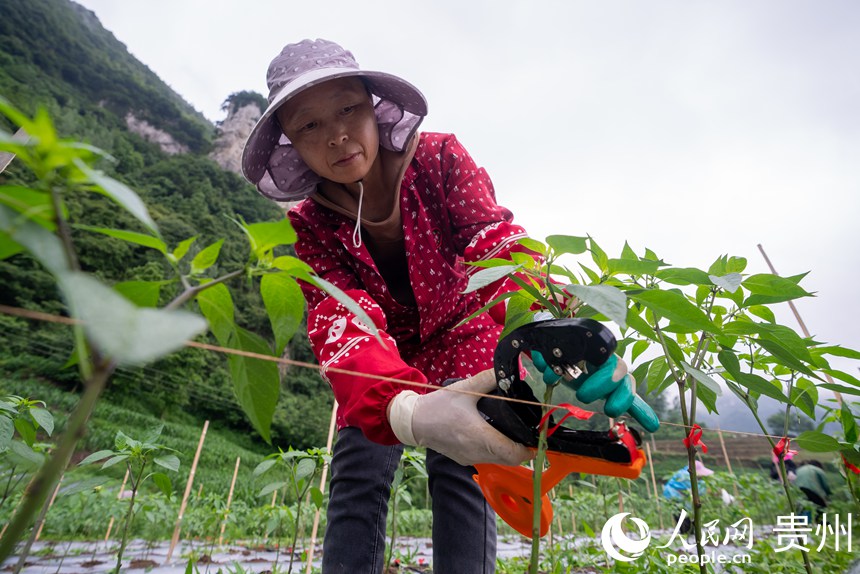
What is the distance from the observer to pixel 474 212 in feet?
3.77

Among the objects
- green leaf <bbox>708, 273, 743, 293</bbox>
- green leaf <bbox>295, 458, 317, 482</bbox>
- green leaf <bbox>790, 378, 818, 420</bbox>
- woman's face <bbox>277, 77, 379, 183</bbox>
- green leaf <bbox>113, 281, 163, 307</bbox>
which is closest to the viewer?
green leaf <bbox>113, 281, 163, 307</bbox>

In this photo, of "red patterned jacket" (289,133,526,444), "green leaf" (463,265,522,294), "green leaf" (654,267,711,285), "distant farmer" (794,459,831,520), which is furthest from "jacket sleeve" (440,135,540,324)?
"distant farmer" (794,459,831,520)

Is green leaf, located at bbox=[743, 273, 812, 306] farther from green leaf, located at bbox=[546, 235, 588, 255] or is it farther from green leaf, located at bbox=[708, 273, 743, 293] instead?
green leaf, located at bbox=[546, 235, 588, 255]

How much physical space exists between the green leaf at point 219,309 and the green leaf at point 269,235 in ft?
0.15

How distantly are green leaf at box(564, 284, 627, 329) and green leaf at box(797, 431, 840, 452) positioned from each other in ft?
2.56

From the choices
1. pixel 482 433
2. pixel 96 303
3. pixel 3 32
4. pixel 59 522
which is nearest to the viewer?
pixel 96 303

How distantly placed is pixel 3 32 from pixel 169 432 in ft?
94.1

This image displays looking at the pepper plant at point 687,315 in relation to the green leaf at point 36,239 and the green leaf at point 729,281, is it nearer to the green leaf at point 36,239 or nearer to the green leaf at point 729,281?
the green leaf at point 729,281

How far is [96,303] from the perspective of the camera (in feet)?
0.70

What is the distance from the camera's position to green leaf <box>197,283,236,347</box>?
1.27 ft

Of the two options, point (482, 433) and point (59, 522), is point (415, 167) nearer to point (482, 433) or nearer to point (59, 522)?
point (482, 433)

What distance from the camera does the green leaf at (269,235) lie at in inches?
13.5

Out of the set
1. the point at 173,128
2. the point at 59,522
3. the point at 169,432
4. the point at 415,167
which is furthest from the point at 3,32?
the point at 415,167

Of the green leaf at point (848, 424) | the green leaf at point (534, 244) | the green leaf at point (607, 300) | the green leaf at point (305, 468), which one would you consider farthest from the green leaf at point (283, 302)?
the green leaf at point (848, 424)
